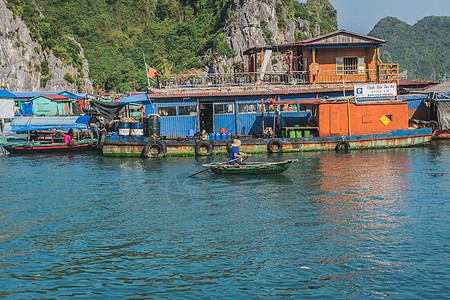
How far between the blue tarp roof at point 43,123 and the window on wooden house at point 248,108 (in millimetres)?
12361

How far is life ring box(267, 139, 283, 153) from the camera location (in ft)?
97.7

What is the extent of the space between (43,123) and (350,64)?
2425 centimetres

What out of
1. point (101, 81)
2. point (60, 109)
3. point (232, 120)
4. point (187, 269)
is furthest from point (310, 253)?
point (101, 81)

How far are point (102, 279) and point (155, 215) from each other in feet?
18.0

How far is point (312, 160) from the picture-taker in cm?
2733

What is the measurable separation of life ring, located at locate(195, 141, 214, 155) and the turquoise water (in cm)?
592

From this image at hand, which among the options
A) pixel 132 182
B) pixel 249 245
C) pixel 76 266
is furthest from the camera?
pixel 132 182

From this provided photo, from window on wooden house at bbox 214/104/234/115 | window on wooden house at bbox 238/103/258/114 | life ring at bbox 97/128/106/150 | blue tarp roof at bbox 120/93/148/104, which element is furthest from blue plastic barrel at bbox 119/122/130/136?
window on wooden house at bbox 238/103/258/114

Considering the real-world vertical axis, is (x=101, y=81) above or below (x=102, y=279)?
above

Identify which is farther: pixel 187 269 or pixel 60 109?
pixel 60 109

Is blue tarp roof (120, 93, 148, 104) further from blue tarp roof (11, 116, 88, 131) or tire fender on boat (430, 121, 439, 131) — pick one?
tire fender on boat (430, 121, 439, 131)

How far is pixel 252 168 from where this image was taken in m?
21.9

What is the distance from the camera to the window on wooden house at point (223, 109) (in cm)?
3275

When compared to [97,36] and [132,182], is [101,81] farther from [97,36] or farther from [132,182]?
[132,182]
